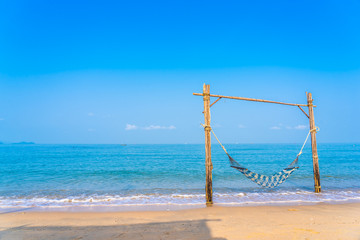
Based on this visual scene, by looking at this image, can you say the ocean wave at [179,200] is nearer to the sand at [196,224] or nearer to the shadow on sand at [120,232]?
the sand at [196,224]

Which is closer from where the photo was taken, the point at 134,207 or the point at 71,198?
the point at 134,207

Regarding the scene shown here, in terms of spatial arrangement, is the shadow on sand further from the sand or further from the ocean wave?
the ocean wave

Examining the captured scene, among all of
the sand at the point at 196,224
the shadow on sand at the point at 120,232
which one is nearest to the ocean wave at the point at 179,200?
the sand at the point at 196,224

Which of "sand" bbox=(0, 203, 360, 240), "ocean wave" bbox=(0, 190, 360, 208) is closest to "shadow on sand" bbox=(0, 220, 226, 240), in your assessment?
"sand" bbox=(0, 203, 360, 240)

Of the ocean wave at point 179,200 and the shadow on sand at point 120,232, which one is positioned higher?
the shadow on sand at point 120,232

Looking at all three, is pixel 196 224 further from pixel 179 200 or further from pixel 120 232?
pixel 179 200

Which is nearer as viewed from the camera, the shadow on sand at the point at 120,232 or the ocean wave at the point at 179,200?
the shadow on sand at the point at 120,232

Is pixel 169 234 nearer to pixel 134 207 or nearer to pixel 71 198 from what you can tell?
pixel 134 207

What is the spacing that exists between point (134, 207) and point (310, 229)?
4580mm

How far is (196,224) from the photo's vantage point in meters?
4.74

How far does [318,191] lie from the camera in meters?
8.23

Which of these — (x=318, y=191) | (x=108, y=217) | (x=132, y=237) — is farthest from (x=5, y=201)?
(x=318, y=191)

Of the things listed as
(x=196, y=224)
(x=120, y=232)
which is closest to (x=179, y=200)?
(x=196, y=224)

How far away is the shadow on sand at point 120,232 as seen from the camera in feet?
13.6
